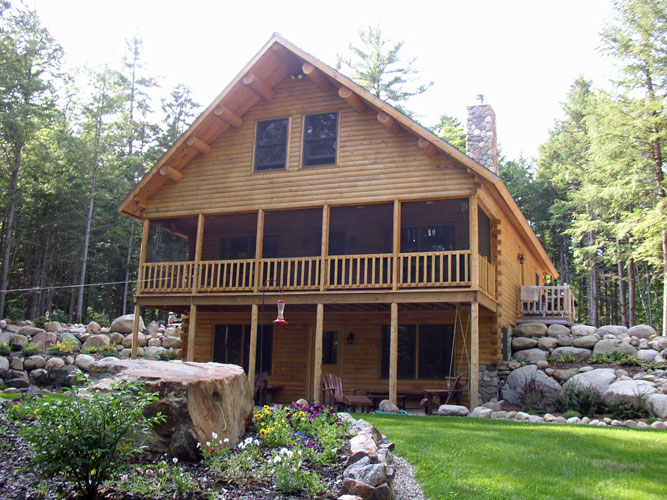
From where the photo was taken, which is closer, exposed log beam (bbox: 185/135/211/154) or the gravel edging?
the gravel edging

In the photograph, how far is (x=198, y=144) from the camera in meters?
17.3

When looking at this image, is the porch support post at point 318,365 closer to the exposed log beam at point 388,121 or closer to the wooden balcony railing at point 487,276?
the wooden balcony railing at point 487,276

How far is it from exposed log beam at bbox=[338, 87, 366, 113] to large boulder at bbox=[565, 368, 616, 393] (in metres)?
8.38

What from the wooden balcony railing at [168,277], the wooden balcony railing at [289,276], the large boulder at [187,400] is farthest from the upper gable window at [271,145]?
the large boulder at [187,400]

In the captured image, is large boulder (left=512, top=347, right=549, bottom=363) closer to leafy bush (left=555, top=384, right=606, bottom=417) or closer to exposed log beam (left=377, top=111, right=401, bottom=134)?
leafy bush (left=555, top=384, right=606, bottom=417)

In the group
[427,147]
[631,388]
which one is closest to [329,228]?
[427,147]

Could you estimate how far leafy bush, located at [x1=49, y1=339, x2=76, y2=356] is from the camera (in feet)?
75.4

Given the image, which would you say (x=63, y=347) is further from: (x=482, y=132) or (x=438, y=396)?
(x=482, y=132)

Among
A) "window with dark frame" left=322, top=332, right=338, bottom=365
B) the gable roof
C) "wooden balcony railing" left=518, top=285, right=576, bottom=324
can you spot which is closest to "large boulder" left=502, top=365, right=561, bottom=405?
"wooden balcony railing" left=518, top=285, right=576, bottom=324

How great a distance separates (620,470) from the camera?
6719 millimetres

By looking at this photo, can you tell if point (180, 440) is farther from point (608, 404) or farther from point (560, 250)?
point (560, 250)

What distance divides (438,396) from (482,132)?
28.0ft

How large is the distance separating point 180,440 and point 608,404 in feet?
31.4

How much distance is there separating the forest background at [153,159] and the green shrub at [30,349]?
215 cm
